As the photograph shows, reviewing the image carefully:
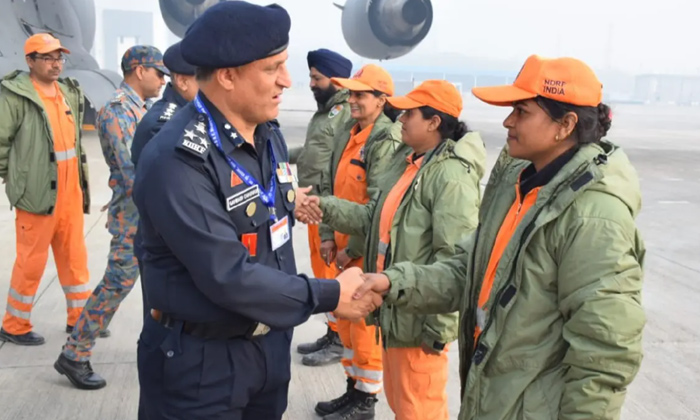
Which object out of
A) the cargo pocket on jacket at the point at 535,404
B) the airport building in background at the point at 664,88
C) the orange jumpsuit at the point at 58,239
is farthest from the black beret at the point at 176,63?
the airport building in background at the point at 664,88

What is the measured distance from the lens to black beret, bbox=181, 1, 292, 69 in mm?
1962

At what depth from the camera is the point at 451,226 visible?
2939 millimetres

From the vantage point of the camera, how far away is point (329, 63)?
208 inches

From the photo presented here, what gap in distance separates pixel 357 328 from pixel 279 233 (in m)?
1.76

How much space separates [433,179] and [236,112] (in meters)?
1.20

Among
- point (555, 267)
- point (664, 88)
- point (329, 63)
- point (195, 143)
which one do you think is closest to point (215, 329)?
point (195, 143)

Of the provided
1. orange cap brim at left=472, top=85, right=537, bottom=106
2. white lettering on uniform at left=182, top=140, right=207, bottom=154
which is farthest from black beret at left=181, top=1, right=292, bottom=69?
orange cap brim at left=472, top=85, right=537, bottom=106

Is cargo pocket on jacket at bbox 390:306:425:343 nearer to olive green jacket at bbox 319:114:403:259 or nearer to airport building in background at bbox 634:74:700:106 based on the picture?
olive green jacket at bbox 319:114:403:259

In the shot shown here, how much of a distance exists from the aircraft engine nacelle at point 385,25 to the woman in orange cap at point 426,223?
12.1 m

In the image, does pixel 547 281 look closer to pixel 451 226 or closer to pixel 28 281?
pixel 451 226

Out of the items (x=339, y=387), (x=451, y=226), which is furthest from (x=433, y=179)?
(x=339, y=387)

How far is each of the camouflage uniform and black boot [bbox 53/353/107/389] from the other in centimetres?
4

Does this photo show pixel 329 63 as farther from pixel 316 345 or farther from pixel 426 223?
pixel 426 223

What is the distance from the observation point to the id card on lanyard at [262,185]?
6.72ft
